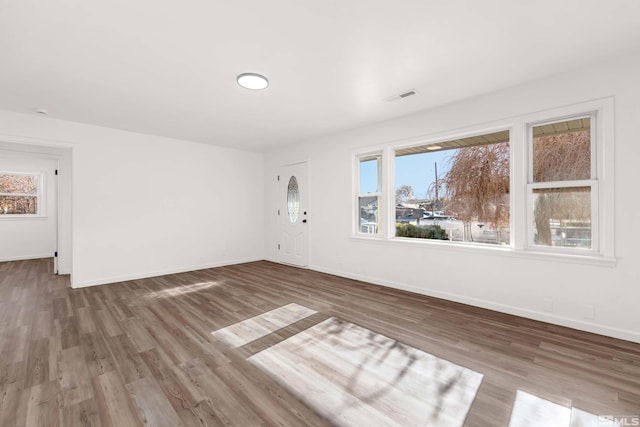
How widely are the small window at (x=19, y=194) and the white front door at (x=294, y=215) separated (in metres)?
6.34

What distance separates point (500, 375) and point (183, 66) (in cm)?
377

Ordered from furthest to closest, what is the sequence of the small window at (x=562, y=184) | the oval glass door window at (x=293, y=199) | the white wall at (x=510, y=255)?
the oval glass door window at (x=293, y=199) → the small window at (x=562, y=184) → the white wall at (x=510, y=255)

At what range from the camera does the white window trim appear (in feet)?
8.73

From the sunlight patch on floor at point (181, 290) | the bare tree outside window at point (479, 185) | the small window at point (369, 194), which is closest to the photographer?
the bare tree outside window at point (479, 185)

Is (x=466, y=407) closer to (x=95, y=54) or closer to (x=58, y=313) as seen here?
(x=95, y=54)

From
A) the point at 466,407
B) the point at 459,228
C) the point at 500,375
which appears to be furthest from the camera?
the point at 459,228

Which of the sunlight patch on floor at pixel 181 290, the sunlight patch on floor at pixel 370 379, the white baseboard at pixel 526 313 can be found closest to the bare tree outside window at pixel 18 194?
the sunlight patch on floor at pixel 181 290

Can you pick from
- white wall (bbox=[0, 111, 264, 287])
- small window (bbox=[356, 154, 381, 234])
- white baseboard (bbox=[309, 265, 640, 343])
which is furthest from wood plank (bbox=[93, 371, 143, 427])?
small window (bbox=[356, 154, 381, 234])

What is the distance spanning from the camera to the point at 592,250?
2826 millimetres

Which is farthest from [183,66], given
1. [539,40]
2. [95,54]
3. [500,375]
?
[500,375]

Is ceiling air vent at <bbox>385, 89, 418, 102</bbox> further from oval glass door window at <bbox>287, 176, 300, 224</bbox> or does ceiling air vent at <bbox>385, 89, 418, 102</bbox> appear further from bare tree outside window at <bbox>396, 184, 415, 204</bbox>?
oval glass door window at <bbox>287, 176, 300, 224</bbox>

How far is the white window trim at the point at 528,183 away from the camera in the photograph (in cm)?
266

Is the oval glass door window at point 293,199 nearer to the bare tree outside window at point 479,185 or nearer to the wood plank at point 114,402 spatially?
the bare tree outside window at point 479,185

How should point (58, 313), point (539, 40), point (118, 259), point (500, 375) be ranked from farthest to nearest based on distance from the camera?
point (118, 259) < point (58, 313) < point (539, 40) < point (500, 375)
